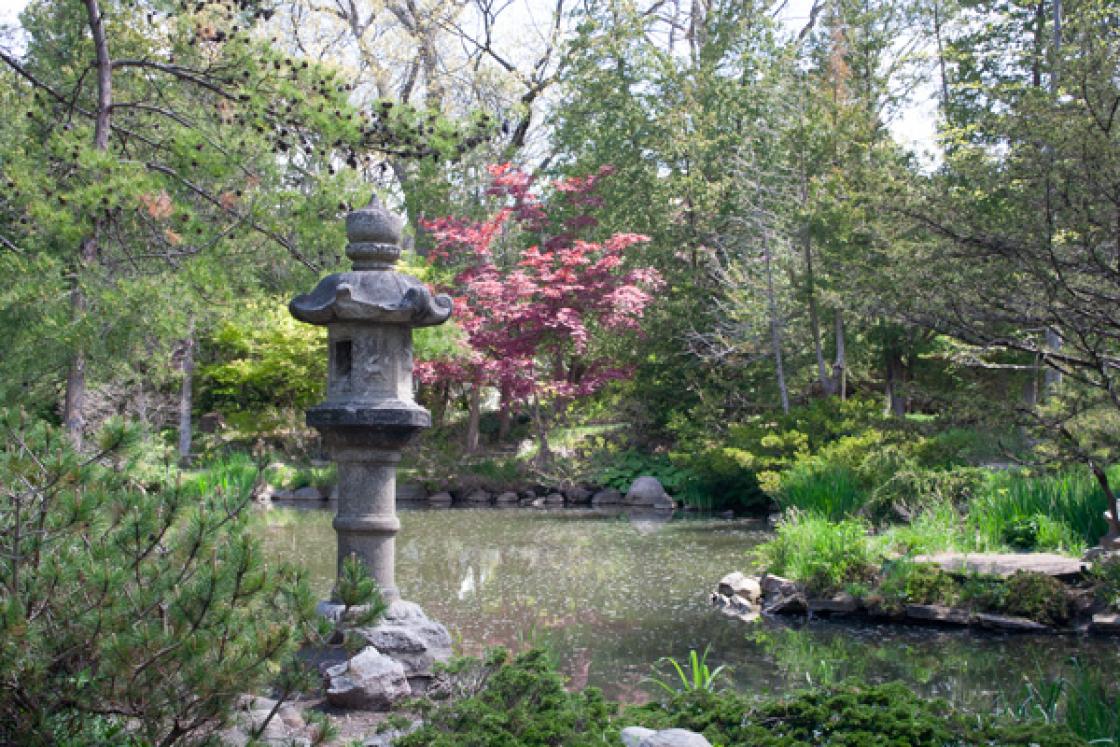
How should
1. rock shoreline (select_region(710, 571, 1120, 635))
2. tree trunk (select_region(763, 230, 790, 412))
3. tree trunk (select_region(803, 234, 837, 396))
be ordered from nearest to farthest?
1. rock shoreline (select_region(710, 571, 1120, 635))
2. tree trunk (select_region(803, 234, 837, 396))
3. tree trunk (select_region(763, 230, 790, 412))

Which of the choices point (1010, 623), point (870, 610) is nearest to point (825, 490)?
point (870, 610)

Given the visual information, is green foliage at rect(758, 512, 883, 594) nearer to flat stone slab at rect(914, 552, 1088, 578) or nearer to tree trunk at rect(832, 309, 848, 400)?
flat stone slab at rect(914, 552, 1088, 578)

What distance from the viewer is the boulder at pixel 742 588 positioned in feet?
24.2

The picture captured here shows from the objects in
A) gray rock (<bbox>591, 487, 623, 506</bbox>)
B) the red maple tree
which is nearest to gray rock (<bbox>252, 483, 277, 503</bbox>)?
the red maple tree

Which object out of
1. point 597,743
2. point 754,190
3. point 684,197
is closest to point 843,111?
point 754,190

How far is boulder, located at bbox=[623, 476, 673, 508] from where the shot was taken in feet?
50.2

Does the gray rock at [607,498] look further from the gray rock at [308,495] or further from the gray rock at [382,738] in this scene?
the gray rock at [382,738]

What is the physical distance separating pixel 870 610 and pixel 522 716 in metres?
4.46

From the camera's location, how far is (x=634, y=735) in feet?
9.71

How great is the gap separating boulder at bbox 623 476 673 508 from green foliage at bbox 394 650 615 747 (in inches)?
466

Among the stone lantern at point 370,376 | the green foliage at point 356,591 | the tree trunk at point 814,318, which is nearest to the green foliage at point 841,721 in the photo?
the green foliage at point 356,591

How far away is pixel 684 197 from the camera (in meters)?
17.4

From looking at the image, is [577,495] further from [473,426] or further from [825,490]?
[825,490]

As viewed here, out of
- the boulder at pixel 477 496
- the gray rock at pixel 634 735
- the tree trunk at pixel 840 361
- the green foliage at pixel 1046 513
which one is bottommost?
the gray rock at pixel 634 735
